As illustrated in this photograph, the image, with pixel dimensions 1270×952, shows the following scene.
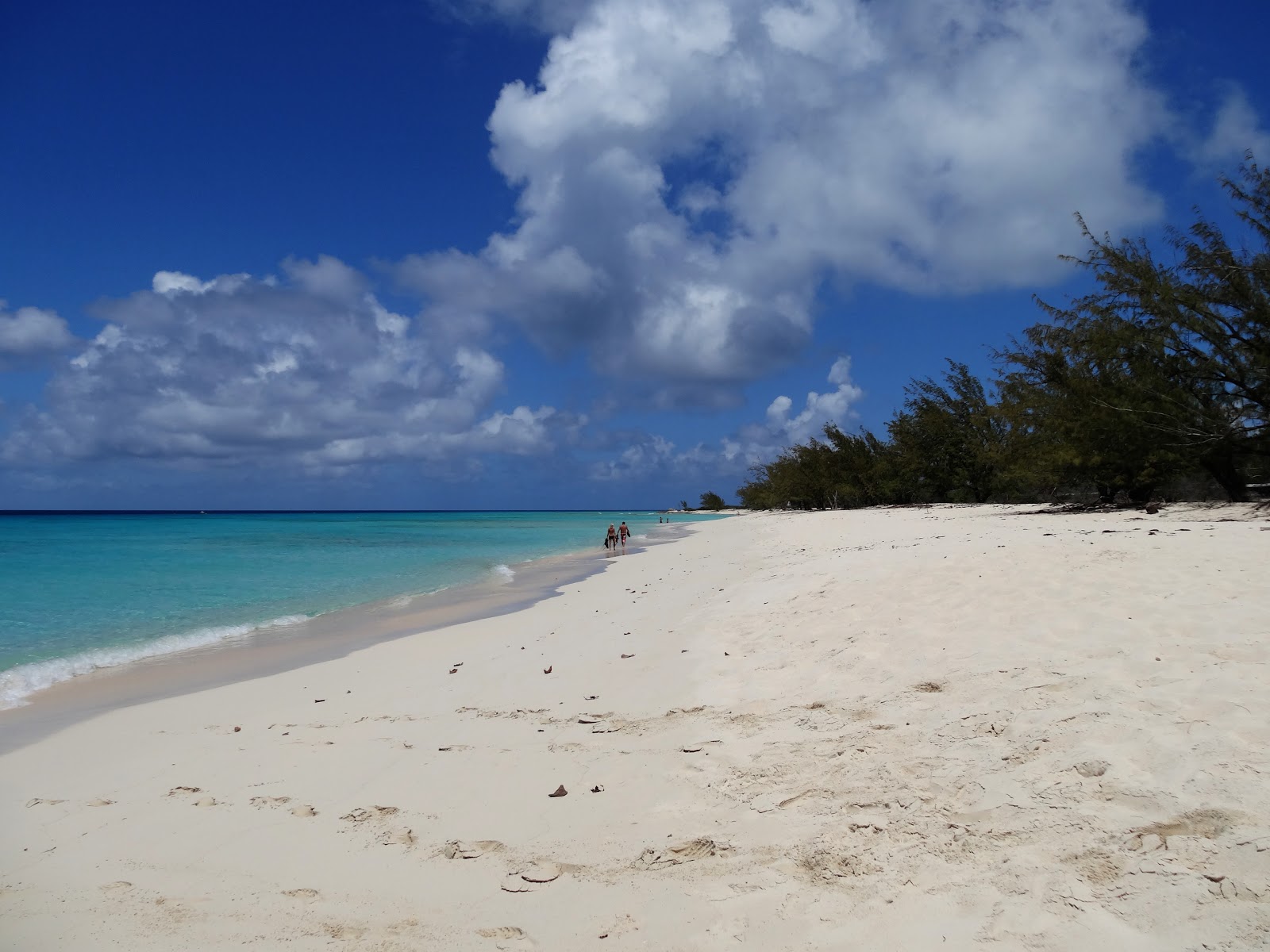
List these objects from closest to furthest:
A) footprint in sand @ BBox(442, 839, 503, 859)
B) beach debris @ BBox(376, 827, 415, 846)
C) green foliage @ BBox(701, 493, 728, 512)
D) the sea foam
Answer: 1. footprint in sand @ BBox(442, 839, 503, 859)
2. beach debris @ BBox(376, 827, 415, 846)
3. the sea foam
4. green foliage @ BBox(701, 493, 728, 512)

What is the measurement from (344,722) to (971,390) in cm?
4374

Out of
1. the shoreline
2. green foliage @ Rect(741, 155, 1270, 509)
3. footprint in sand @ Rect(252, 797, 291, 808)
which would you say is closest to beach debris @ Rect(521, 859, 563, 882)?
footprint in sand @ Rect(252, 797, 291, 808)

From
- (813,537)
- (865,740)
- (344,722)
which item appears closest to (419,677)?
(344,722)

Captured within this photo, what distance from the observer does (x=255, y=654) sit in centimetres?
986

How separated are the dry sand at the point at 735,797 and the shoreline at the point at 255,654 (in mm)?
868

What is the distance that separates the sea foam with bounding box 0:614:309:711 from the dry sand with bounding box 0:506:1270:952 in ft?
8.77

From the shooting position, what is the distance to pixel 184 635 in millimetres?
11516

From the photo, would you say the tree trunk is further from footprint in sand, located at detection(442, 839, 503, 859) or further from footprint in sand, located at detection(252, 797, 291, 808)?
footprint in sand, located at detection(252, 797, 291, 808)

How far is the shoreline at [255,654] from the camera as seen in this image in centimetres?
711

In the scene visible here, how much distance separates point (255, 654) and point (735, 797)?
8.66 m

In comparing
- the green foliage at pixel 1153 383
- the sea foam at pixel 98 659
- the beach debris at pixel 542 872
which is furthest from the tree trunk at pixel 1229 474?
the sea foam at pixel 98 659

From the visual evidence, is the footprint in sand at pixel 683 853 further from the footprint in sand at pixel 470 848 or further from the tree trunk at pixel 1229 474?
the tree trunk at pixel 1229 474

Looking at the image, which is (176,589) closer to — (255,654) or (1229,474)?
(255,654)

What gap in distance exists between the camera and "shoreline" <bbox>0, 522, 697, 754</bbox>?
23.3ft
